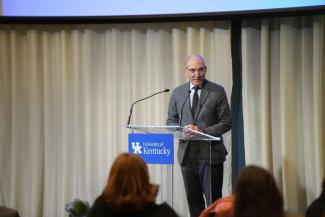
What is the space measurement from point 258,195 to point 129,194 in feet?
1.87

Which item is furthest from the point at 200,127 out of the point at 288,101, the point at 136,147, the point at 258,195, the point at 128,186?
the point at 258,195

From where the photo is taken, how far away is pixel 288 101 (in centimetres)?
417

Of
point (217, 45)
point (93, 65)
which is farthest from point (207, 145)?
point (93, 65)

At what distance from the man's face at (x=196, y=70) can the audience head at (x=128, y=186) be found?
1765 millimetres


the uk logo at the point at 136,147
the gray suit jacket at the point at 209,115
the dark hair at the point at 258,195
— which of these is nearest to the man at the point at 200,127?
the gray suit jacket at the point at 209,115

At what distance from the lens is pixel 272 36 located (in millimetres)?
4309

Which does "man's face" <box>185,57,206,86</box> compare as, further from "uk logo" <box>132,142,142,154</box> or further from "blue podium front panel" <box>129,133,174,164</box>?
"uk logo" <box>132,142,142,154</box>

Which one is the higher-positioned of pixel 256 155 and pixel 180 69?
pixel 180 69

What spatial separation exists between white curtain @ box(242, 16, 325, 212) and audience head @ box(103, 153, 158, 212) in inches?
97.6

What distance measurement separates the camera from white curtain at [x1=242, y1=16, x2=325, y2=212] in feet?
13.4

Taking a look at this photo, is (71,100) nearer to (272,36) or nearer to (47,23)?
(47,23)

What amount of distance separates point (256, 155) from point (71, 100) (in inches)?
82.6

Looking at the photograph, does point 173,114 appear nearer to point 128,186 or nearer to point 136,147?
point 136,147

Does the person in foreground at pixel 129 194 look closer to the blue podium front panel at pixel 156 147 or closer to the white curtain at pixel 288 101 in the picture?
the blue podium front panel at pixel 156 147
